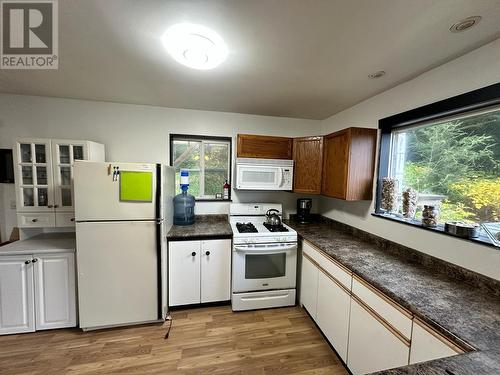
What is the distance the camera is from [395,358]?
46.4 inches

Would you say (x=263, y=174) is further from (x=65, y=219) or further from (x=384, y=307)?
(x=65, y=219)

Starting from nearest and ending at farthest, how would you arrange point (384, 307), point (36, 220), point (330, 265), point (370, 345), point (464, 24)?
point (464, 24), point (384, 307), point (370, 345), point (330, 265), point (36, 220)

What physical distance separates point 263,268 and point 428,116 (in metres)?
2.09

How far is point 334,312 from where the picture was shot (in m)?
1.76

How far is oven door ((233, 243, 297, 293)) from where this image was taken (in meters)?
2.29

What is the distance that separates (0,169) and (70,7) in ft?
7.70

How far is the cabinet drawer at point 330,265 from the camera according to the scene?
1.60 metres

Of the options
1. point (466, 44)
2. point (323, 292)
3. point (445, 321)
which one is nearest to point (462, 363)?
point (445, 321)

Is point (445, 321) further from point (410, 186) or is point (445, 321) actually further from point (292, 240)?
point (292, 240)

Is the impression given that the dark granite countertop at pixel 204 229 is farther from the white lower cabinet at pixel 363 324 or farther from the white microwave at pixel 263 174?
the white lower cabinet at pixel 363 324

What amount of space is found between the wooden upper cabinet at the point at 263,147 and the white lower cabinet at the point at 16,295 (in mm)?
2407

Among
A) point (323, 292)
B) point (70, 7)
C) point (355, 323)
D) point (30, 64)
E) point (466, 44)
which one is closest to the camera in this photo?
point (70, 7)

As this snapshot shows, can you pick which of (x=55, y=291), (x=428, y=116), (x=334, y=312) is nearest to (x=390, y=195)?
(x=428, y=116)

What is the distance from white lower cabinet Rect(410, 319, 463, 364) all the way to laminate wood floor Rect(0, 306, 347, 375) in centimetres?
87
